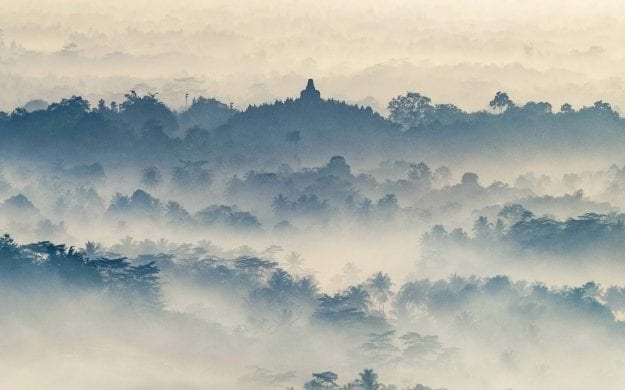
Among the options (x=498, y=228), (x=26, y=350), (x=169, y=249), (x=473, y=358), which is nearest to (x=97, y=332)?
(x=26, y=350)

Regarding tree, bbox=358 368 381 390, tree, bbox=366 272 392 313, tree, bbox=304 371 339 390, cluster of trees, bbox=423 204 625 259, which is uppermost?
cluster of trees, bbox=423 204 625 259

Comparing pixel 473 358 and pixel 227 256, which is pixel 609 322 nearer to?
pixel 473 358

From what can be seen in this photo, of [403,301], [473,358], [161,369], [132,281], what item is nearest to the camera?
[161,369]

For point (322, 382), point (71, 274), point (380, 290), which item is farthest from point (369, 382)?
point (380, 290)

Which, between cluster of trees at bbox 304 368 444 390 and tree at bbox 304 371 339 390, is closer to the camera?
cluster of trees at bbox 304 368 444 390

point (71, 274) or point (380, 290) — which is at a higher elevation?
point (380, 290)

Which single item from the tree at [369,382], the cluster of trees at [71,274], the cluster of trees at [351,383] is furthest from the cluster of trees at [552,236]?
the tree at [369,382]

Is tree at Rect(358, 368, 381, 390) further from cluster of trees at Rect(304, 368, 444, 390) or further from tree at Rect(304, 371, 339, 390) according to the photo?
tree at Rect(304, 371, 339, 390)

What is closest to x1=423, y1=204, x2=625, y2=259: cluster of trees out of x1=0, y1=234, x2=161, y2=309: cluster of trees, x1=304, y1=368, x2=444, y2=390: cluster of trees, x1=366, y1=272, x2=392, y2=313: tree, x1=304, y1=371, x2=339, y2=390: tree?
x1=366, y1=272, x2=392, y2=313: tree

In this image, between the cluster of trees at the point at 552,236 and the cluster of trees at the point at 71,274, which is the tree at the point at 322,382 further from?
the cluster of trees at the point at 552,236

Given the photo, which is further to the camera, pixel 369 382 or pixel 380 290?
pixel 380 290

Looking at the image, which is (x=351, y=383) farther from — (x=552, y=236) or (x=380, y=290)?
(x=552, y=236)
